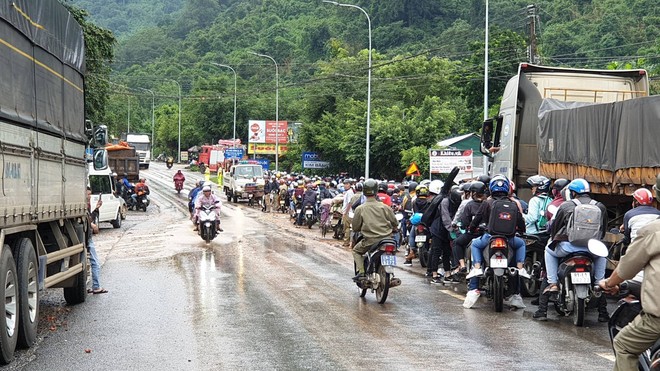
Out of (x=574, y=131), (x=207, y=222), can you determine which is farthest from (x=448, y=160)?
(x=574, y=131)

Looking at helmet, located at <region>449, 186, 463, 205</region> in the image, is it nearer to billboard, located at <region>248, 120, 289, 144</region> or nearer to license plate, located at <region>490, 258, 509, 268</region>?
license plate, located at <region>490, 258, 509, 268</region>

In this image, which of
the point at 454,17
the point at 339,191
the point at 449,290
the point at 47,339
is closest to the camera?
the point at 47,339

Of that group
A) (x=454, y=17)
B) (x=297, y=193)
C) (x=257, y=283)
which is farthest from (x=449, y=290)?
(x=454, y=17)

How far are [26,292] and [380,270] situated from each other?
5284 millimetres

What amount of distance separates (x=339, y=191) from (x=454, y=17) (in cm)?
6184

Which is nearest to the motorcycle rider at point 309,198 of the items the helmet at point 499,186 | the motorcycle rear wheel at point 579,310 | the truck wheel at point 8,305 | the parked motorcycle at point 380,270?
the parked motorcycle at point 380,270

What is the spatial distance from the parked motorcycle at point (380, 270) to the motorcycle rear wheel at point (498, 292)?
1.36 metres

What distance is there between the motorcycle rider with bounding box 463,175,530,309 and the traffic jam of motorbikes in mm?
13

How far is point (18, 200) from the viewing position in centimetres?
846

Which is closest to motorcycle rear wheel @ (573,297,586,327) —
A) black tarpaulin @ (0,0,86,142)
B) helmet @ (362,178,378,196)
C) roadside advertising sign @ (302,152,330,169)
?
helmet @ (362,178,378,196)

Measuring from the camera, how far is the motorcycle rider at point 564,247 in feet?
35.3

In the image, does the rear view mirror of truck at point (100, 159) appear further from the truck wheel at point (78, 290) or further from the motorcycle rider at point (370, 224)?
the motorcycle rider at point (370, 224)

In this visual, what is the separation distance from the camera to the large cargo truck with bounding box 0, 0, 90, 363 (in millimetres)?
8211

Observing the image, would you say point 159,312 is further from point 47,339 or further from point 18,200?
point 18,200
